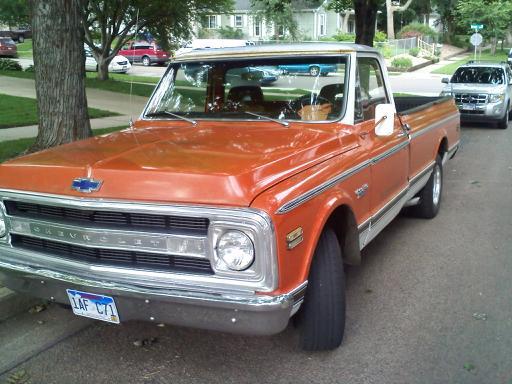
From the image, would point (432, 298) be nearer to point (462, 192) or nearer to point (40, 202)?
point (40, 202)

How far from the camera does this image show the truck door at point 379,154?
4.23 m

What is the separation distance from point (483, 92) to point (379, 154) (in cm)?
1099

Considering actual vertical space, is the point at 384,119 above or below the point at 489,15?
below

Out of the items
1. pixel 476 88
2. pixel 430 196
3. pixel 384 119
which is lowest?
pixel 430 196

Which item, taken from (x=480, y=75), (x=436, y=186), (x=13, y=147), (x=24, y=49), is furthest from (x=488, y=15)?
(x=13, y=147)

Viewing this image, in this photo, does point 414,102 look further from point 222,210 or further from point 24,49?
point 24,49

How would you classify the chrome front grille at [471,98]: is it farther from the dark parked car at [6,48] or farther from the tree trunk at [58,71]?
the dark parked car at [6,48]

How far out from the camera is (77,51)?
22.1ft

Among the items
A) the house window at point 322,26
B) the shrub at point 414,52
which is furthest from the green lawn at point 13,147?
the house window at point 322,26

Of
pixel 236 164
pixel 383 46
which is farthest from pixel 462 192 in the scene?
pixel 383 46

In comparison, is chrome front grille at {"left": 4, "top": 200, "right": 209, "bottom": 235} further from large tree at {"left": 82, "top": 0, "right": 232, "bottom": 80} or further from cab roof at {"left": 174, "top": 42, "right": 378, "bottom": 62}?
large tree at {"left": 82, "top": 0, "right": 232, "bottom": 80}

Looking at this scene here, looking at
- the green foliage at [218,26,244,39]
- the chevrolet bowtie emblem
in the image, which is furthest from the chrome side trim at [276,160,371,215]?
the green foliage at [218,26,244,39]

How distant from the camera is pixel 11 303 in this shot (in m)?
4.13

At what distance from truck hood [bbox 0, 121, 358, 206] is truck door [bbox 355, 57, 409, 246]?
35 centimetres
